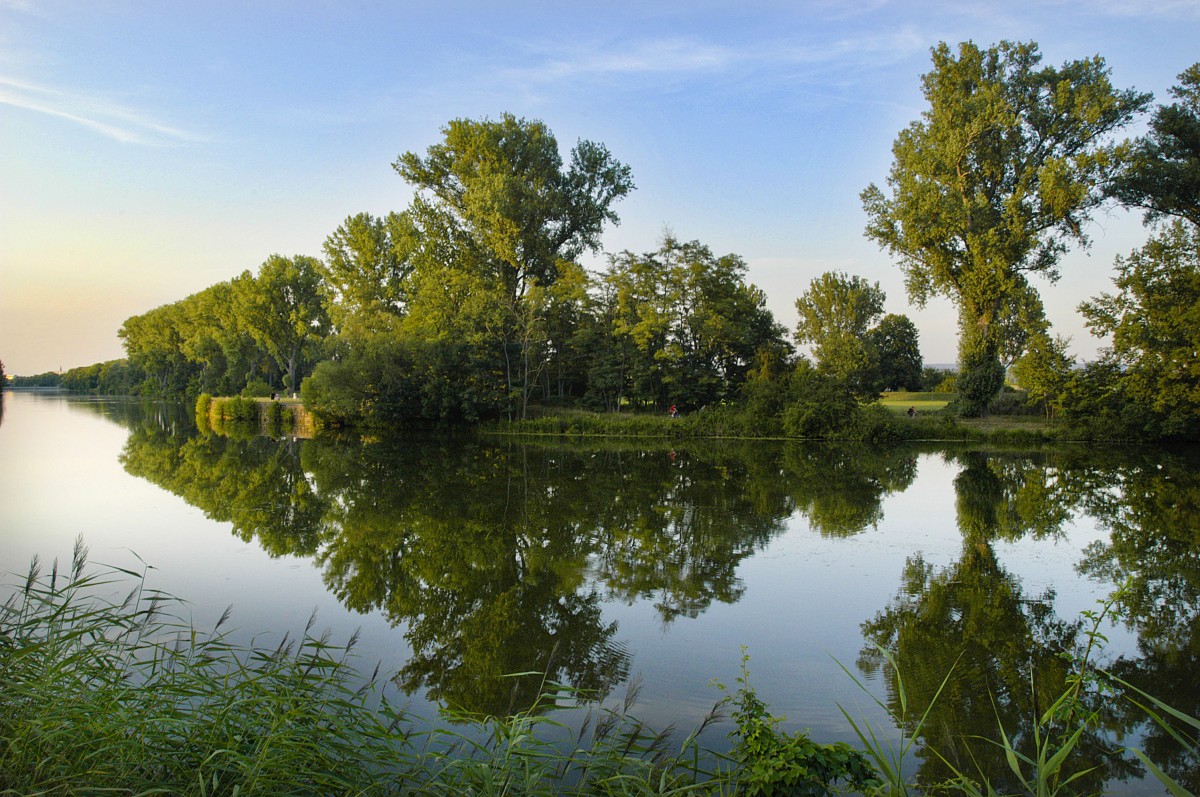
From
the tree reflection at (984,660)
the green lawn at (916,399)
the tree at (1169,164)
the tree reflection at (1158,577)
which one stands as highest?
the tree at (1169,164)

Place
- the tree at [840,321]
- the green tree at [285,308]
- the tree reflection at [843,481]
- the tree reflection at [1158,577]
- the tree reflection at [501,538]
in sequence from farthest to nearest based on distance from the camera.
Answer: the green tree at [285,308], the tree at [840,321], the tree reflection at [843,481], the tree reflection at [501,538], the tree reflection at [1158,577]

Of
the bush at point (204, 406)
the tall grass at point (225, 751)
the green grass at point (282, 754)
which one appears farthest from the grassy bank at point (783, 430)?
the tall grass at point (225, 751)

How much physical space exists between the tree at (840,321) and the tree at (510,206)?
1372cm

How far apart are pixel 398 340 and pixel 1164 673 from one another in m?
29.1

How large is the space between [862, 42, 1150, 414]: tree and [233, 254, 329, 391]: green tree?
38219 mm

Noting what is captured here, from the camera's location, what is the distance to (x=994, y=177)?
2744cm

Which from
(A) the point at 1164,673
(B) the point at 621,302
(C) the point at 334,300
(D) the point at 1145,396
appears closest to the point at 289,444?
(B) the point at 621,302

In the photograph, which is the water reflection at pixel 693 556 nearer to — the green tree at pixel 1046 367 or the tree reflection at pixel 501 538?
the tree reflection at pixel 501 538

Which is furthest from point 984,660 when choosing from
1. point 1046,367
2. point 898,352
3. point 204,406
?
point 898,352

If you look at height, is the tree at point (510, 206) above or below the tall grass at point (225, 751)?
above

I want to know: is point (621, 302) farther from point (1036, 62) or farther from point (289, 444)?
point (1036, 62)

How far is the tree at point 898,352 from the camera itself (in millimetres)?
50625

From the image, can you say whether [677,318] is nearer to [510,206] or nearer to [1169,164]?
[510,206]

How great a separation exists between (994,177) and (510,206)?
1940cm
